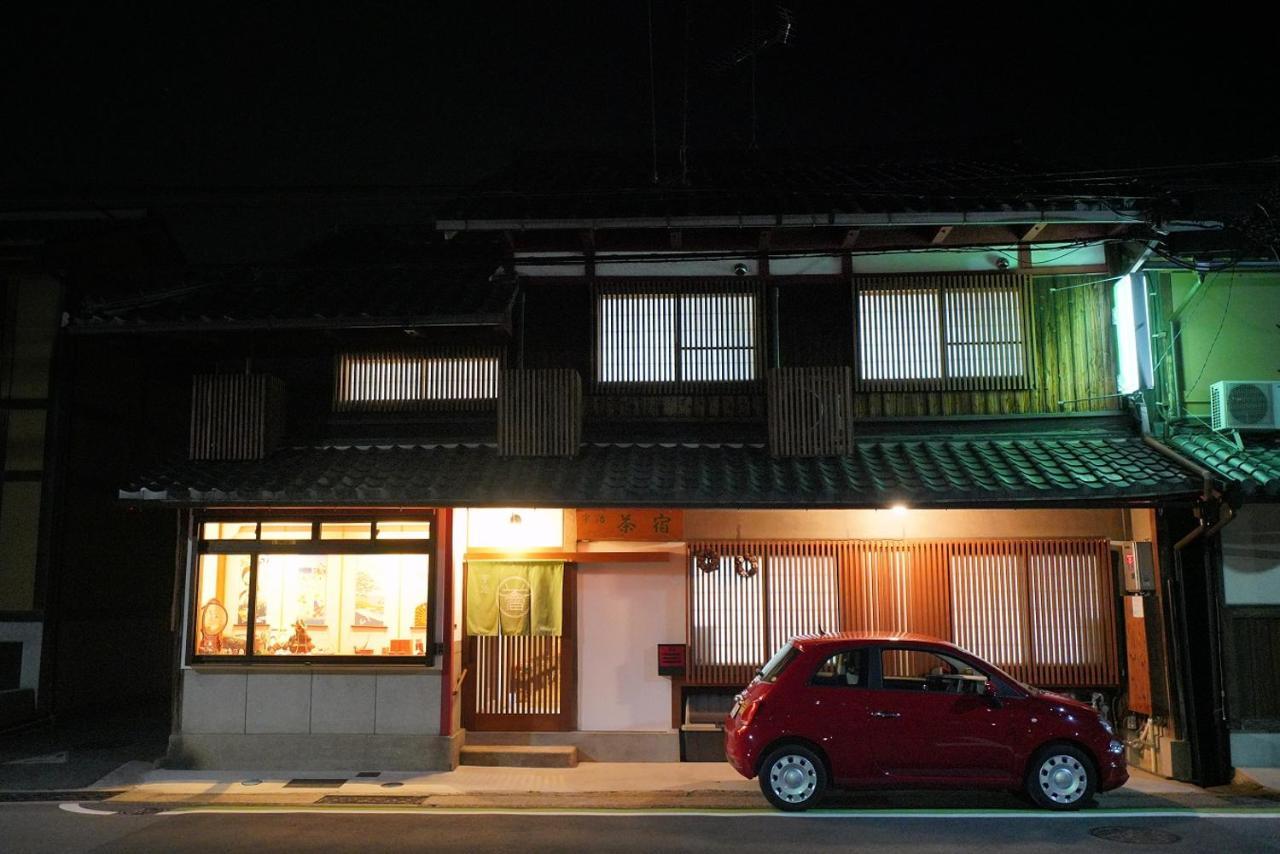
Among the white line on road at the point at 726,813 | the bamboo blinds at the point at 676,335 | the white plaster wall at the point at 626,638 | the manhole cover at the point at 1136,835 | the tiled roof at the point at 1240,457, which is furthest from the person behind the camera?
the bamboo blinds at the point at 676,335

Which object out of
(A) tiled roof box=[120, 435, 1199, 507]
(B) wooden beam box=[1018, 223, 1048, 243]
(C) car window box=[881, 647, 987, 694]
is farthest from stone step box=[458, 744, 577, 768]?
(B) wooden beam box=[1018, 223, 1048, 243]

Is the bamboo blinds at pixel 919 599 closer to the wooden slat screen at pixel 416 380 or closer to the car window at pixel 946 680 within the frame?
the car window at pixel 946 680

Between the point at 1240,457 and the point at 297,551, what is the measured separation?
40.1ft

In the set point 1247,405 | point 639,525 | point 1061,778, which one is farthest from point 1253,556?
point 639,525

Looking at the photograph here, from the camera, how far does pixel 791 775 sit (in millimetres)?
9586

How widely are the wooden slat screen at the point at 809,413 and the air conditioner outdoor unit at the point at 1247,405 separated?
15.2ft

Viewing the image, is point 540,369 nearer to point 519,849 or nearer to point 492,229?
point 492,229

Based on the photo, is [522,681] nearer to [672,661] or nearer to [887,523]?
[672,661]

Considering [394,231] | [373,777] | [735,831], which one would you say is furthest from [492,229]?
[735,831]

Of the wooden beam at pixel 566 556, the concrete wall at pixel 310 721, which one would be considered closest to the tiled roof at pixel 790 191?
the wooden beam at pixel 566 556

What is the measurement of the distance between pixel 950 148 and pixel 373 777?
13.5 metres

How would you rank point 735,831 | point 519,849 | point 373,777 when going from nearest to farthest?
point 519,849 → point 735,831 → point 373,777

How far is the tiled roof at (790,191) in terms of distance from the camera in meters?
11.8

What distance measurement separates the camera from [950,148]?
A: 51.5 feet
